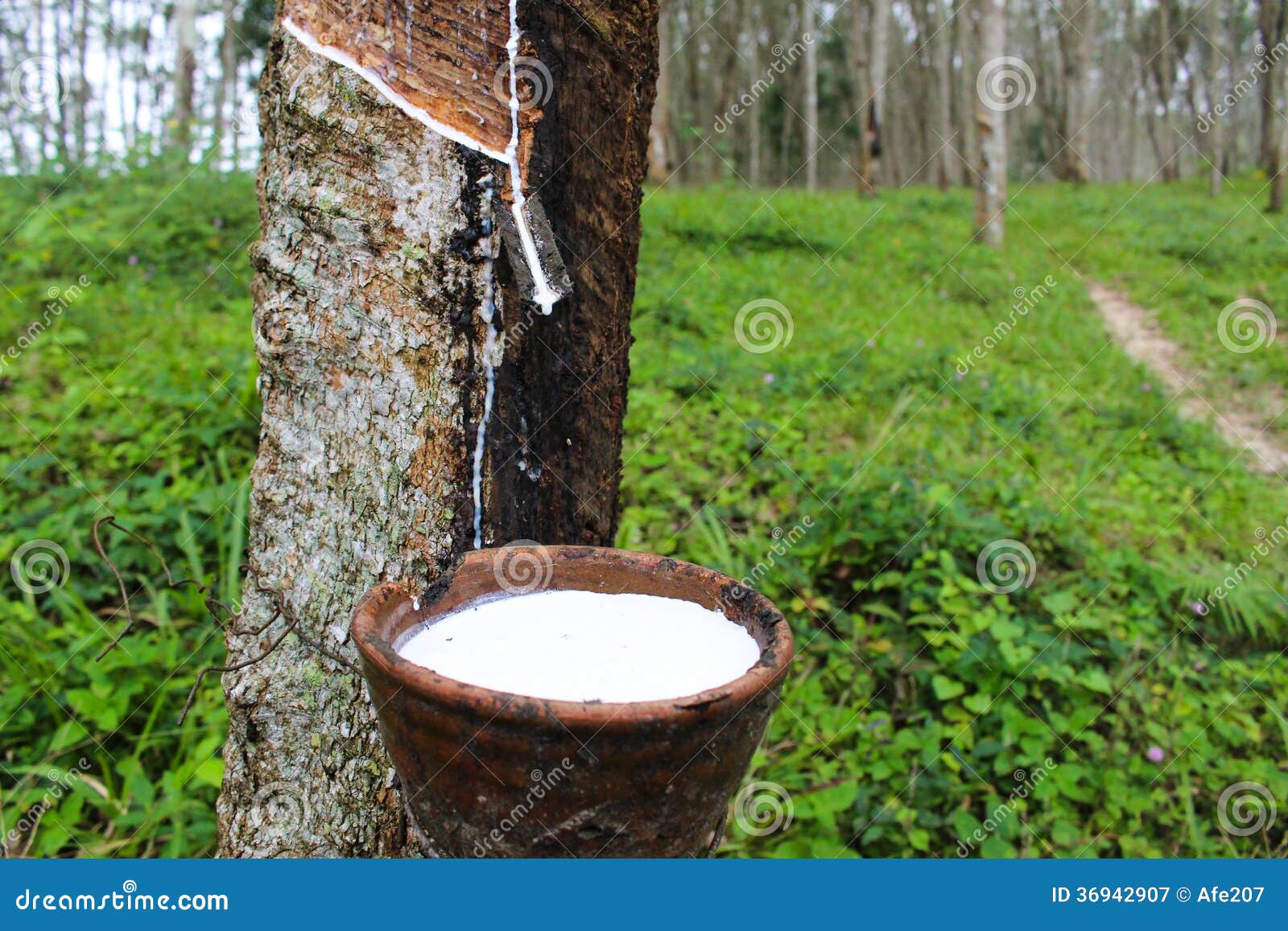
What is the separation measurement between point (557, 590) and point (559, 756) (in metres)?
0.48

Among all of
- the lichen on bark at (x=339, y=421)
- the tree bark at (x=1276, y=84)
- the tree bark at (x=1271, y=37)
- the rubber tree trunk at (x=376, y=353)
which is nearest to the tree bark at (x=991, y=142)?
the tree bark at (x=1271, y=37)

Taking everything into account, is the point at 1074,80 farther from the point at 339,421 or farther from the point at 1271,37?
Answer: the point at 339,421

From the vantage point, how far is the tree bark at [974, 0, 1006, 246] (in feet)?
30.5

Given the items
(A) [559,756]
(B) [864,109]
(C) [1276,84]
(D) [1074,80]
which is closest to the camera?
(A) [559,756]

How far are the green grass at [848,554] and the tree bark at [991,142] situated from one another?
3981mm

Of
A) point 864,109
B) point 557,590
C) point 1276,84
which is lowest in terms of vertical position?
point 557,590

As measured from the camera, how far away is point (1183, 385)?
6.15 meters

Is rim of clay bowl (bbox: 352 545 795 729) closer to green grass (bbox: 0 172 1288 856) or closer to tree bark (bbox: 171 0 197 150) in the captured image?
green grass (bbox: 0 172 1288 856)

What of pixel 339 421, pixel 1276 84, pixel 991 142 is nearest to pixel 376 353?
pixel 339 421

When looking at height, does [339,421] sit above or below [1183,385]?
above

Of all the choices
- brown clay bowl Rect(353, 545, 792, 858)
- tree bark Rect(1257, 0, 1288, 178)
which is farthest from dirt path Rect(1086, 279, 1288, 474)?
brown clay bowl Rect(353, 545, 792, 858)

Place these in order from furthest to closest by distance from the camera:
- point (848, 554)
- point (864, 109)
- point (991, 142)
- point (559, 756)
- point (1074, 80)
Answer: point (1074, 80) → point (864, 109) → point (991, 142) → point (848, 554) → point (559, 756)

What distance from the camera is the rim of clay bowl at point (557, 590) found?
3.19 feet

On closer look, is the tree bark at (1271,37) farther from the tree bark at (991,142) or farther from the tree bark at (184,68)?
the tree bark at (184,68)
